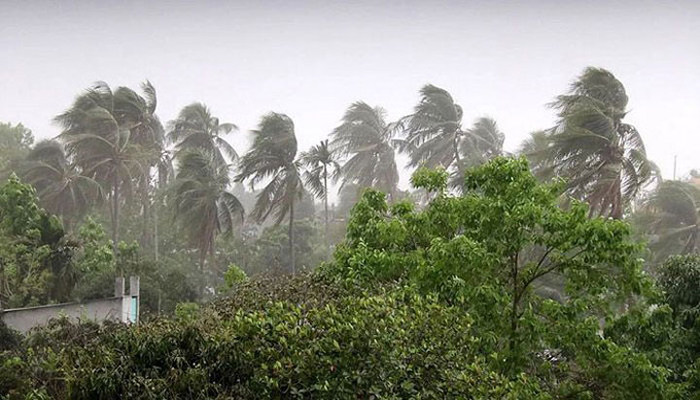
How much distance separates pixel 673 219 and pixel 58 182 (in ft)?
56.6

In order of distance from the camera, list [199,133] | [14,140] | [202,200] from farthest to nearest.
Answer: [14,140] < [199,133] < [202,200]

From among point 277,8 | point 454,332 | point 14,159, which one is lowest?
point 454,332

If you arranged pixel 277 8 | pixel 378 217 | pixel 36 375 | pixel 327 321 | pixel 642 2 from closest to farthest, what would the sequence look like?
1. pixel 327 321
2. pixel 36 375
3. pixel 378 217
4. pixel 642 2
5. pixel 277 8

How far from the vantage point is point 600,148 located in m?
14.1

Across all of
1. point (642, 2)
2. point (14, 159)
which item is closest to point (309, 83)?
point (14, 159)

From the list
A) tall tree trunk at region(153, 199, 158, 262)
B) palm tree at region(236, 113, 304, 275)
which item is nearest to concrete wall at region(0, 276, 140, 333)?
tall tree trunk at region(153, 199, 158, 262)

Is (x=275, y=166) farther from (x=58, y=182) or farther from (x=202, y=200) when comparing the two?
(x=58, y=182)

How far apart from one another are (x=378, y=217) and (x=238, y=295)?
83.0 inches

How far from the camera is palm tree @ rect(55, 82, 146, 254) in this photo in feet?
61.7

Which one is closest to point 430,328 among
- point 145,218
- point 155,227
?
point 155,227

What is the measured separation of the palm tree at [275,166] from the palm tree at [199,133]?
8.81ft

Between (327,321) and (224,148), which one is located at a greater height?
(224,148)

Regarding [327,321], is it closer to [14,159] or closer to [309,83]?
[14,159]

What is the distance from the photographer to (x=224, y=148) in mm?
23531
